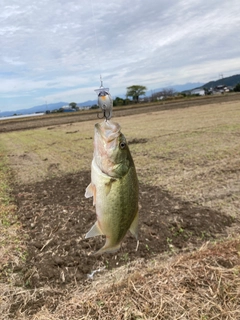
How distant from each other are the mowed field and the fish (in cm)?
192

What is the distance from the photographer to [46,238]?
17.2ft

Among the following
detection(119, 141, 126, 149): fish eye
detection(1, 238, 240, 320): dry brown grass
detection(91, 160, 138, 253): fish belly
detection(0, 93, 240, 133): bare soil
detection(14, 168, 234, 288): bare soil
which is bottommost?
detection(0, 93, 240, 133): bare soil

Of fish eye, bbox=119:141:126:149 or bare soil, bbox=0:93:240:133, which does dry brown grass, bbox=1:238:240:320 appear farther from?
bare soil, bbox=0:93:240:133

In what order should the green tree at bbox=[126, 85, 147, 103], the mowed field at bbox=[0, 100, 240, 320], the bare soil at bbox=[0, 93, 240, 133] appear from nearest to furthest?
the mowed field at bbox=[0, 100, 240, 320], the bare soil at bbox=[0, 93, 240, 133], the green tree at bbox=[126, 85, 147, 103]

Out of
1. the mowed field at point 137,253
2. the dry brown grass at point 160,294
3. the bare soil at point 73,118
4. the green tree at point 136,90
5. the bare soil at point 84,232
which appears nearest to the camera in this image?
the dry brown grass at point 160,294

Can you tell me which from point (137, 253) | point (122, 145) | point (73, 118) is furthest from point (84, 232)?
point (73, 118)

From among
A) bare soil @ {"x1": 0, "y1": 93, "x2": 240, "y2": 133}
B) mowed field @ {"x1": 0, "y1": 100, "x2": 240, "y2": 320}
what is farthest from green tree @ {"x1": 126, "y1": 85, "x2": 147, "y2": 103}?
mowed field @ {"x1": 0, "y1": 100, "x2": 240, "y2": 320}

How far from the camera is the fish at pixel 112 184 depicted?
5.09ft

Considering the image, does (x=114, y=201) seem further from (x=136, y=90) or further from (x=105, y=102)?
(x=136, y=90)

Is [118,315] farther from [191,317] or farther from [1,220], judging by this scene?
[1,220]

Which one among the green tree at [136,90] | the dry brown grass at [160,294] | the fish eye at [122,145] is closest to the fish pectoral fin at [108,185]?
the fish eye at [122,145]

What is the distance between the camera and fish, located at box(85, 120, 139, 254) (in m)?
1.55

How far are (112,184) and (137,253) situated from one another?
127 inches

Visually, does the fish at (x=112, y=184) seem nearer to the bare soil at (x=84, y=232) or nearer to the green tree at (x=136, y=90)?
the bare soil at (x=84, y=232)
